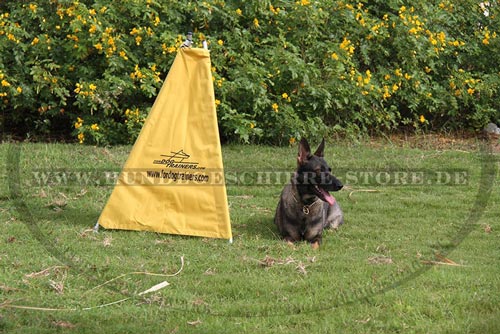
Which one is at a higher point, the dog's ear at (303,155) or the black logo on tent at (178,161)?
the dog's ear at (303,155)

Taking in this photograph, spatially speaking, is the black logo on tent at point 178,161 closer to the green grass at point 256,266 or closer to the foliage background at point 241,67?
the green grass at point 256,266

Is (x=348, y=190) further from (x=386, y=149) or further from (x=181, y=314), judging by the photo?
(x=181, y=314)

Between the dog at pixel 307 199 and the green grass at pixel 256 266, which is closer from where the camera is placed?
the green grass at pixel 256 266

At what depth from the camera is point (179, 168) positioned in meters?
6.80

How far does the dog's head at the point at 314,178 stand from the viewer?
21.6 feet

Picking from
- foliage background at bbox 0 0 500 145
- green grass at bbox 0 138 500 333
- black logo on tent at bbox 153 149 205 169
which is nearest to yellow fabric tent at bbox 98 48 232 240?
black logo on tent at bbox 153 149 205 169

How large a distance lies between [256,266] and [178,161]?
136cm

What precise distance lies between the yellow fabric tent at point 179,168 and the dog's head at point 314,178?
0.73 metres

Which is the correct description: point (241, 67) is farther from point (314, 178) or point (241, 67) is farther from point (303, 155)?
point (314, 178)

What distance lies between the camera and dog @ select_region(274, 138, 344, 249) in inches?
261

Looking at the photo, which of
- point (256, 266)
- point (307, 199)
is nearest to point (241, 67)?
point (307, 199)

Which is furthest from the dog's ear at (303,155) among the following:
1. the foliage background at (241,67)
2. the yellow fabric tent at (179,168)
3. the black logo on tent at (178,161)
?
the foliage background at (241,67)

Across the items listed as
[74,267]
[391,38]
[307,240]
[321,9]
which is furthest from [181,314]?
[391,38]

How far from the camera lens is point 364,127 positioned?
11398mm
